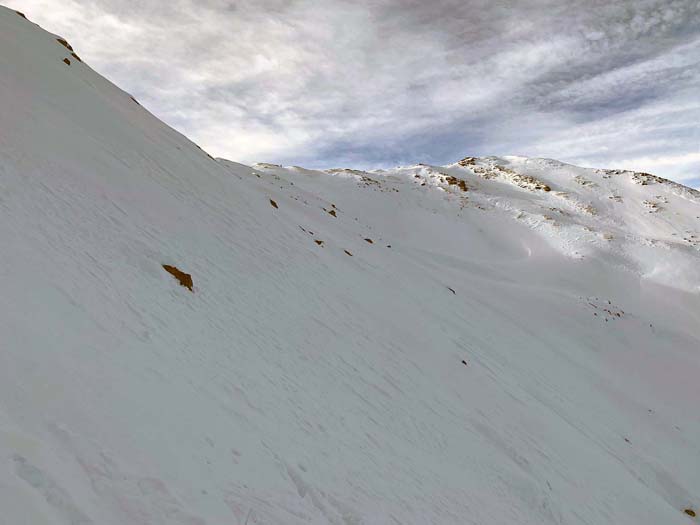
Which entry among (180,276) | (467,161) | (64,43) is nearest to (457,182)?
(467,161)

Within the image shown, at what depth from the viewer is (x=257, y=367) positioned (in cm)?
684

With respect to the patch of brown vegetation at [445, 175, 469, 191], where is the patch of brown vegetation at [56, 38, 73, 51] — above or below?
below

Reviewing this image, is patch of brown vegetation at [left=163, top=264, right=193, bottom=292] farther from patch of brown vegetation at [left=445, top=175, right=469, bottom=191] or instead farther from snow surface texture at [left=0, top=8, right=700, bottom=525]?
patch of brown vegetation at [left=445, top=175, right=469, bottom=191]

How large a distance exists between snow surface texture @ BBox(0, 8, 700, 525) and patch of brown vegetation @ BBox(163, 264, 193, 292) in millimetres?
206

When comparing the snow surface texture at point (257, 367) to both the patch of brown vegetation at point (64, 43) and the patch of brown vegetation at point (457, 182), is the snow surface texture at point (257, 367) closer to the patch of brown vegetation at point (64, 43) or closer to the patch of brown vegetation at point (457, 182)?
the patch of brown vegetation at point (64, 43)

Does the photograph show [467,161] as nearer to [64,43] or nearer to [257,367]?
[64,43]

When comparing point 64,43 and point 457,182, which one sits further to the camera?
point 457,182

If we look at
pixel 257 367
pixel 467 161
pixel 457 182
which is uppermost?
pixel 467 161

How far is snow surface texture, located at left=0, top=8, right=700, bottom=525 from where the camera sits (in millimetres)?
3805

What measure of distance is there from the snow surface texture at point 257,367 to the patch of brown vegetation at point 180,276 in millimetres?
206

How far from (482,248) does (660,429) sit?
21.6m

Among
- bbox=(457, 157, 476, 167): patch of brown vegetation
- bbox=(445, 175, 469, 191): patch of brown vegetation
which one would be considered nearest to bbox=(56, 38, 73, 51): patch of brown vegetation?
bbox=(445, 175, 469, 191): patch of brown vegetation

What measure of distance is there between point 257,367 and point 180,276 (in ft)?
8.96

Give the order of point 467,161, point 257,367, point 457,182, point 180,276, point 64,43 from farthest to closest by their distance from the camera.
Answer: point 467,161, point 457,182, point 64,43, point 180,276, point 257,367
